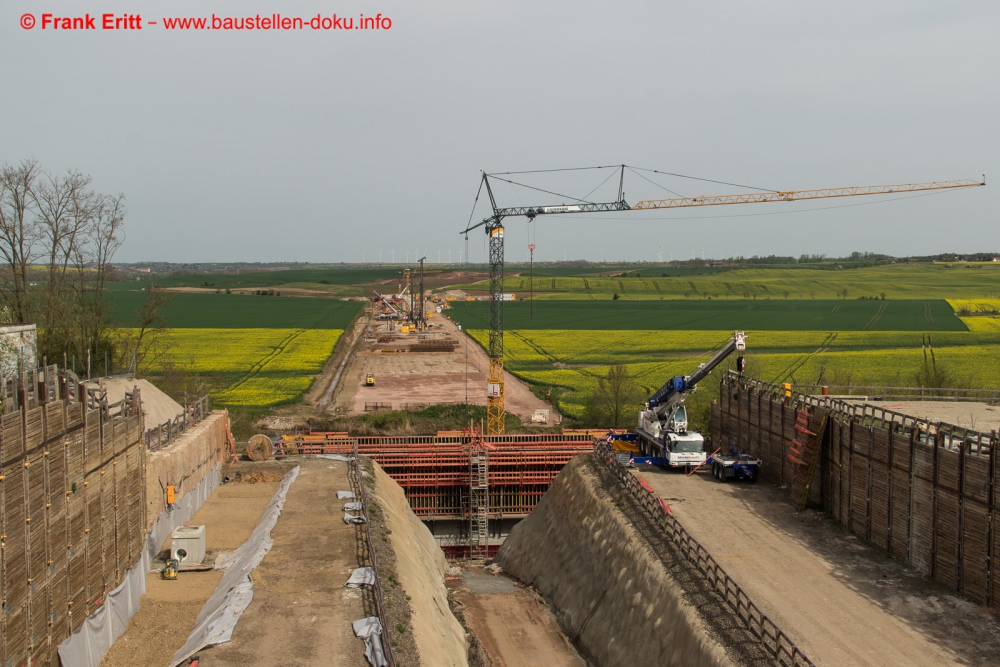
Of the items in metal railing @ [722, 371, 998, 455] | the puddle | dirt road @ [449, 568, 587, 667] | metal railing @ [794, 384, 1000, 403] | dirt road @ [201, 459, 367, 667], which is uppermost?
metal railing @ [722, 371, 998, 455]

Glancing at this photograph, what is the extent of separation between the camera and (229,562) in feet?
83.4

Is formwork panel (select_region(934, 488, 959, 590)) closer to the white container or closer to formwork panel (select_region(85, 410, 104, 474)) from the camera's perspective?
the white container

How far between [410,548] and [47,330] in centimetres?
2902

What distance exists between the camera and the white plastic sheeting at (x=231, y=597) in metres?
18.5

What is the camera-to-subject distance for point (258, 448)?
131ft

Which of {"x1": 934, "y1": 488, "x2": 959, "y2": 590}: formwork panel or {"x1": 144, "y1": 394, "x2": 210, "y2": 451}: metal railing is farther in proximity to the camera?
{"x1": 144, "y1": 394, "x2": 210, "y2": 451}: metal railing

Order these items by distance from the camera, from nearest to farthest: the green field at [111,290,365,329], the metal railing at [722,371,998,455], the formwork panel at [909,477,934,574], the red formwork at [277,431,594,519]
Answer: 1. the metal railing at [722,371,998,455]
2. the formwork panel at [909,477,934,574]
3. the red formwork at [277,431,594,519]
4. the green field at [111,290,365,329]

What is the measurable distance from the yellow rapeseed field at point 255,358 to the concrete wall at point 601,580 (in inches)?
1385

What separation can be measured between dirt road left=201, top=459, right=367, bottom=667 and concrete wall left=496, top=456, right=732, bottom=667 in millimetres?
7895

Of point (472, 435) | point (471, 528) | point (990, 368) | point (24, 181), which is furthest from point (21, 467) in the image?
point (990, 368)

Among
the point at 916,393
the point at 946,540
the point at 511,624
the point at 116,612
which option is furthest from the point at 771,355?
the point at 116,612

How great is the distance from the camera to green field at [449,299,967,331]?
13162 centimetres

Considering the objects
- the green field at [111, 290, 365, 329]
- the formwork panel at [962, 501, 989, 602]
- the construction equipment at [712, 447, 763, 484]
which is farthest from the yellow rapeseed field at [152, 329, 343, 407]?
the formwork panel at [962, 501, 989, 602]

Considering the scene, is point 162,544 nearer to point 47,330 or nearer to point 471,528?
point 471,528
